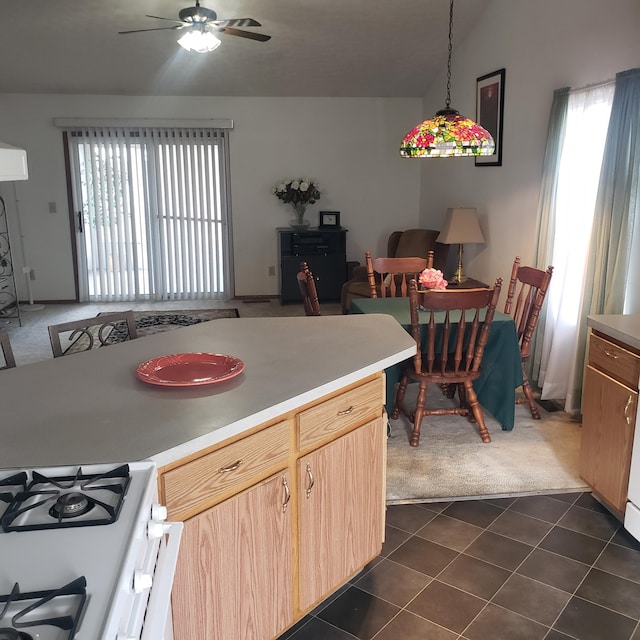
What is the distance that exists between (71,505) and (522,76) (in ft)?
15.1

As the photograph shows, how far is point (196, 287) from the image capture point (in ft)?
25.2

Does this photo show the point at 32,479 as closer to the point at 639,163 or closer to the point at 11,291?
the point at 639,163

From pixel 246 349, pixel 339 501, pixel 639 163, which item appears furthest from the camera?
pixel 639 163

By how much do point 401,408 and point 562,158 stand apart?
1902 mm

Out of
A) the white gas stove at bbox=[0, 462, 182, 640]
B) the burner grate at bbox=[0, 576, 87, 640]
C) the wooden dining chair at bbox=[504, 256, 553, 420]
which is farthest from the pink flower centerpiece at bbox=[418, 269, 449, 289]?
the burner grate at bbox=[0, 576, 87, 640]

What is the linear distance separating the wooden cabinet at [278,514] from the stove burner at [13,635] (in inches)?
23.8

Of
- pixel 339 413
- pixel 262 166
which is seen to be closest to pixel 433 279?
pixel 339 413

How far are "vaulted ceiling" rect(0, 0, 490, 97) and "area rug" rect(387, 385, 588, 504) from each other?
3454mm

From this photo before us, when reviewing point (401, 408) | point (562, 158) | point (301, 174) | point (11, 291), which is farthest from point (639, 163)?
point (11, 291)

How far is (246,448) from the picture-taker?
1.68 meters

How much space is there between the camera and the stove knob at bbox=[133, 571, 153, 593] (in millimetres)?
1082

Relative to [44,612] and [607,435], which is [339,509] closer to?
[44,612]

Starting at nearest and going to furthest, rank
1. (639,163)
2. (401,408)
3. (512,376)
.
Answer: (639,163), (512,376), (401,408)

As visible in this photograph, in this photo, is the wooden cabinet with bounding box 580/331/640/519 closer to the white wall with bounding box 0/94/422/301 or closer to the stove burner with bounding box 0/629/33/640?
the stove burner with bounding box 0/629/33/640
